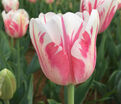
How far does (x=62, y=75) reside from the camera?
432 millimetres

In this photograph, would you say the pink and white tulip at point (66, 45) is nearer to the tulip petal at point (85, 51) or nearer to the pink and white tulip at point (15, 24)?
the tulip petal at point (85, 51)

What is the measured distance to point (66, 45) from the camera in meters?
0.42

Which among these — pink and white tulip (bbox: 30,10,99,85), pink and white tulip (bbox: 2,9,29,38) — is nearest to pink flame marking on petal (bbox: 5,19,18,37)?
pink and white tulip (bbox: 2,9,29,38)

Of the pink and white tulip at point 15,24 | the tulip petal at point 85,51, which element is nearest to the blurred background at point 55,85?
the pink and white tulip at point 15,24

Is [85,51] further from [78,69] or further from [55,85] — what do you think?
[55,85]

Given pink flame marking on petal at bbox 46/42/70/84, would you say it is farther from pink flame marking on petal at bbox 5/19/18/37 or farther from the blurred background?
pink flame marking on petal at bbox 5/19/18/37

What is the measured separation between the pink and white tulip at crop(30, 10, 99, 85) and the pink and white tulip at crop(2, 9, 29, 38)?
0.55 m

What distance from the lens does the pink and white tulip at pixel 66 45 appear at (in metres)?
0.41

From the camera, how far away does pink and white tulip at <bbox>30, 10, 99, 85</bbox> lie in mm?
406

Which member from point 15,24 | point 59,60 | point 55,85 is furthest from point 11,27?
point 59,60

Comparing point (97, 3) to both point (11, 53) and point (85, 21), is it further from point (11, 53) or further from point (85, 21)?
point (11, 53)

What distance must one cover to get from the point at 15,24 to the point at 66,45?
61 centimetres

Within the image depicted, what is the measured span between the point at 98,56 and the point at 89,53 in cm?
74

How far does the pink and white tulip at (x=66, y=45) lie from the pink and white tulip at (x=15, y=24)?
548 mm
